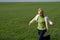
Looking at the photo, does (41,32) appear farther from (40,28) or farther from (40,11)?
(40,11)

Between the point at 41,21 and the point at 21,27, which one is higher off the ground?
the point at 41,21

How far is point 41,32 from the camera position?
10.8 metres

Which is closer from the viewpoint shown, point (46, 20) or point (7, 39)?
point (46, 20)

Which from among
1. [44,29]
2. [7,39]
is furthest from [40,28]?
[7,39]

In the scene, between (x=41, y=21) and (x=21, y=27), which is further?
(x=21, y=27)

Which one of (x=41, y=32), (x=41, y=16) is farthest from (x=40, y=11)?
(x=41, y=32)

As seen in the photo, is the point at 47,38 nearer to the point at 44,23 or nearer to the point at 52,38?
the point at 44,23

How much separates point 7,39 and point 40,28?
3.37 m

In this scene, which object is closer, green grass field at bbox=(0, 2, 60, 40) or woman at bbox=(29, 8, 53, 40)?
woman at bbox=(29, 8, 53, 40)

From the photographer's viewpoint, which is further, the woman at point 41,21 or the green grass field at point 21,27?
the green grass field at point 21,27

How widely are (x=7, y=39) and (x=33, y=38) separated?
160 centimetres

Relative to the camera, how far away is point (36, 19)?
1066 centimetres

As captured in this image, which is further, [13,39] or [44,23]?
[13,39]

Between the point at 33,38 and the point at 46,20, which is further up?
the point at 46,20
